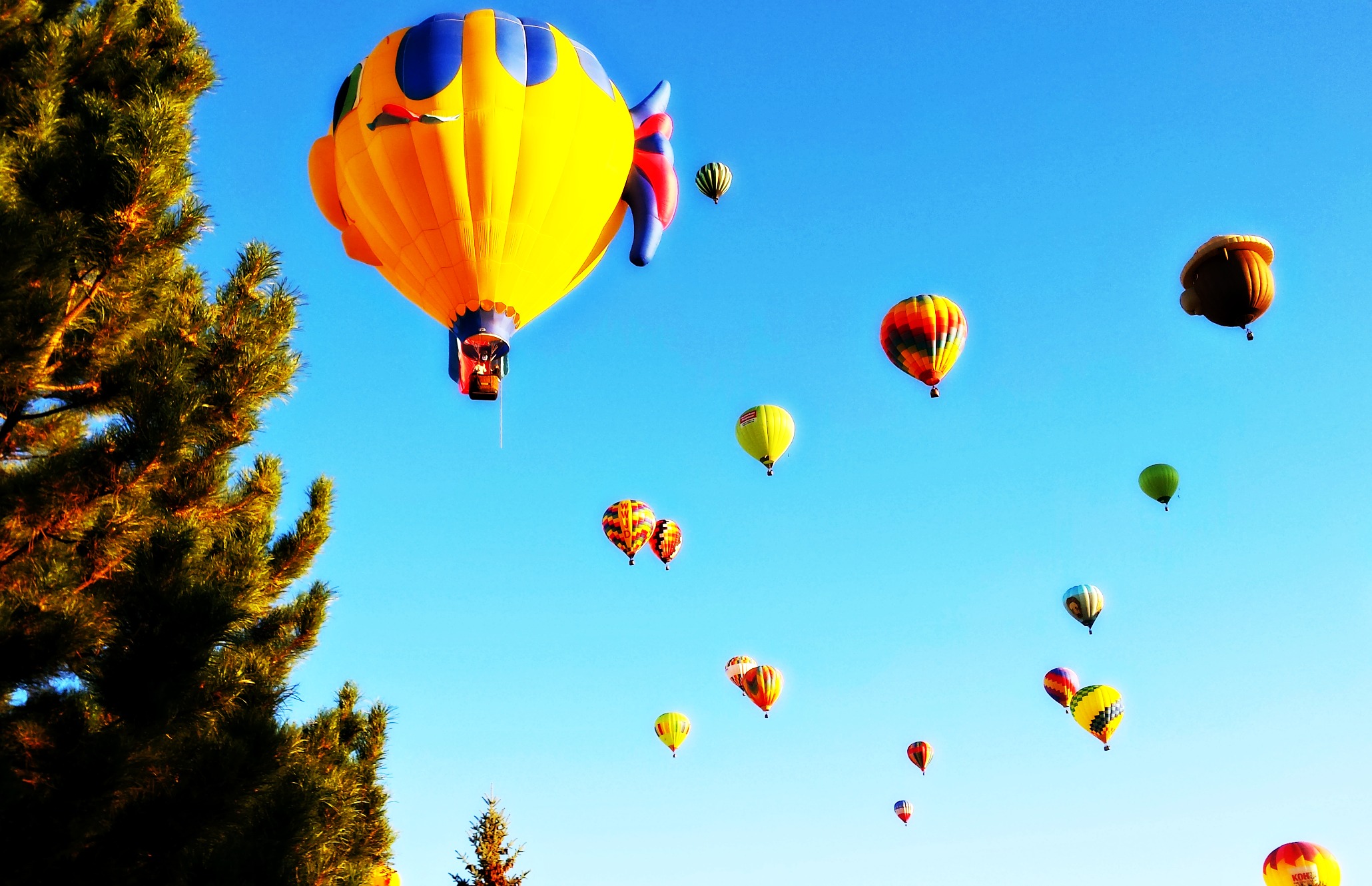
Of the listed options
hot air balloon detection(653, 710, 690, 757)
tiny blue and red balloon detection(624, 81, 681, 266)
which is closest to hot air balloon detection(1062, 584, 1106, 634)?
hot air balloon detection(653, 710, 690, 757)

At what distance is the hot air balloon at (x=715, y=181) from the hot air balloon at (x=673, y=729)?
18191mm

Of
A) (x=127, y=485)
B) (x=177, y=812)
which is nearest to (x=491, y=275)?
(x=127, y=485)

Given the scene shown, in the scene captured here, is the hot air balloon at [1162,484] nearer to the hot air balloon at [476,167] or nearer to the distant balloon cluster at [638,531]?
the distant balloon cluster at [638,531]

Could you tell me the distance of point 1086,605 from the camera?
4050cm

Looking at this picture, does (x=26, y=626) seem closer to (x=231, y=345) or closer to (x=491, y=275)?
(x=231, y=345)

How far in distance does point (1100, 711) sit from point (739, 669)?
40.3ft

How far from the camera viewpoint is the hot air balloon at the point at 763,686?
39656 mm

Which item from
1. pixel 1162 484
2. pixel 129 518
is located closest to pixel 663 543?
pixel 1162 484

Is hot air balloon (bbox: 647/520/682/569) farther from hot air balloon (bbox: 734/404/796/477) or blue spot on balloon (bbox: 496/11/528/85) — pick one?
blue spot on balloon (bbox: 496/11/528/85)

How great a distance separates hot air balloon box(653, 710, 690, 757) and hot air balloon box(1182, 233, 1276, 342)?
989 inches

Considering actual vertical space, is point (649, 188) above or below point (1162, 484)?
below

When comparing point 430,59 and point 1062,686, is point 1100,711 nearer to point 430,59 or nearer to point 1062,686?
point 1062,686

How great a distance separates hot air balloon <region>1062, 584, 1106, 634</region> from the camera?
40438 mm

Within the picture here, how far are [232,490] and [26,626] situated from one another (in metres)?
2.14
